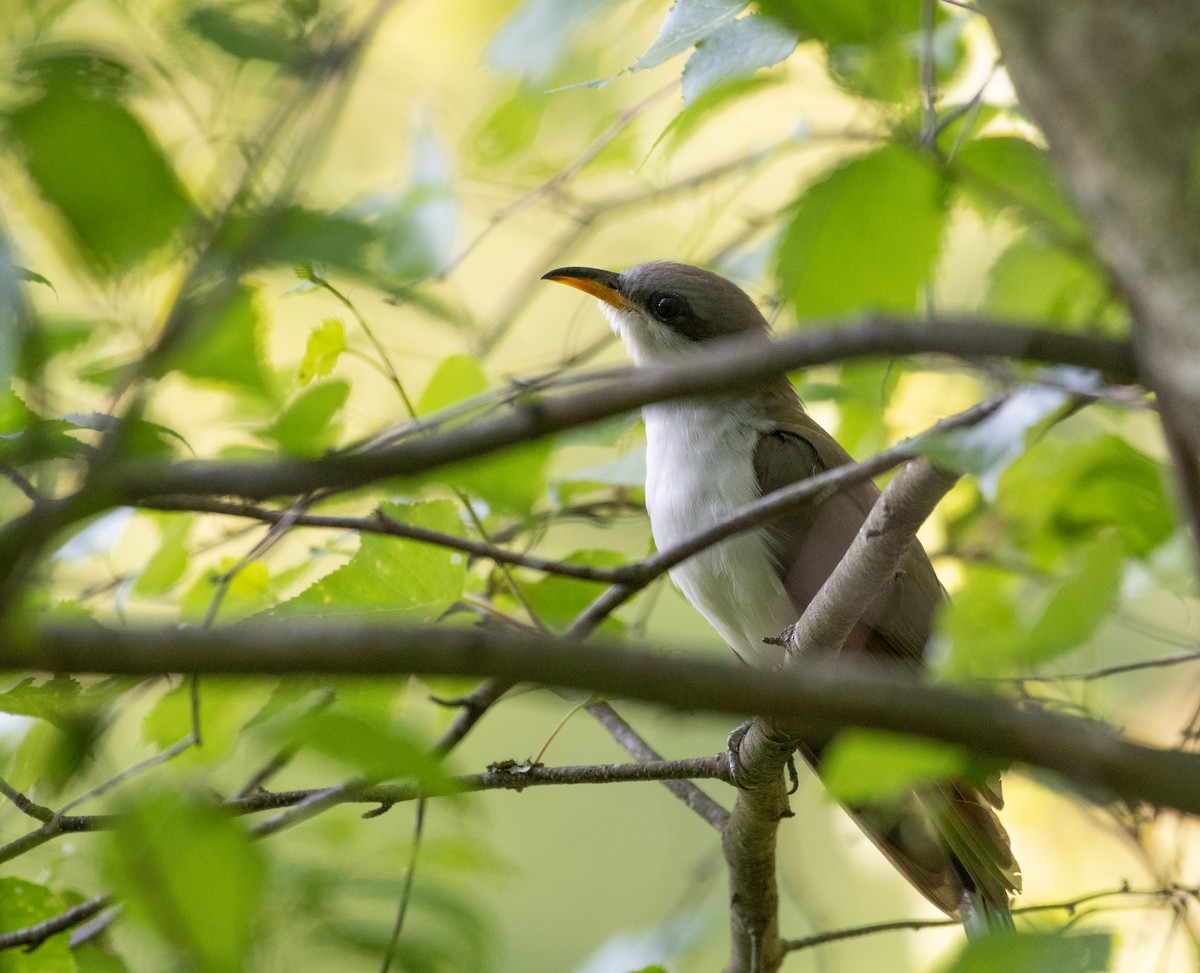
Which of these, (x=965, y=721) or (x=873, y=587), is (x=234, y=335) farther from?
(x=965, y=721)

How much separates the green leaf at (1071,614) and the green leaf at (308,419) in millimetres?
1151

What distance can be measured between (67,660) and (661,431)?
2.46 m

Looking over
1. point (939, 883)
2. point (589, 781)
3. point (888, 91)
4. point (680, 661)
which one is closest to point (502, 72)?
point (888, 91)

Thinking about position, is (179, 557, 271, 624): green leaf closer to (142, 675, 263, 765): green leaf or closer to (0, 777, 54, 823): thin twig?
(142, 675, 263, 765): green leaf

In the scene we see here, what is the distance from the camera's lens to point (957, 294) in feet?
8.54

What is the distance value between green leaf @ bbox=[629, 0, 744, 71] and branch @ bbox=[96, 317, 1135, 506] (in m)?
0.76

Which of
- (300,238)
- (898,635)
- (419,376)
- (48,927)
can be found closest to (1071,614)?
(300,238)

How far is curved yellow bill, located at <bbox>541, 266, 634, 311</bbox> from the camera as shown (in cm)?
349

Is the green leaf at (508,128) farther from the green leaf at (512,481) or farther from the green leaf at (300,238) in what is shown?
the green leaf at (300,238)

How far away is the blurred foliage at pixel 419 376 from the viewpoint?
2.64 ft

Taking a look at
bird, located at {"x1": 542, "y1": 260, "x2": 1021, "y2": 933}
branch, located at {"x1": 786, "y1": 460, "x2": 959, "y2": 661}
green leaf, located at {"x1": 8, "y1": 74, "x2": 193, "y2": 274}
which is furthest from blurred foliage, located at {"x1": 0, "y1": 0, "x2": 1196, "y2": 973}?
bird, located at {"x1": 542, "y1": 260, "x2": 1021, "y2": 933}

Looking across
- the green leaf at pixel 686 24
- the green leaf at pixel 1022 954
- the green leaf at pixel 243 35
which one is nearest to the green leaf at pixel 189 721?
the green leaf at pixel 686 24

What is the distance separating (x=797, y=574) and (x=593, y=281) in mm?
1168

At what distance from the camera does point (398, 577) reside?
2004mm
